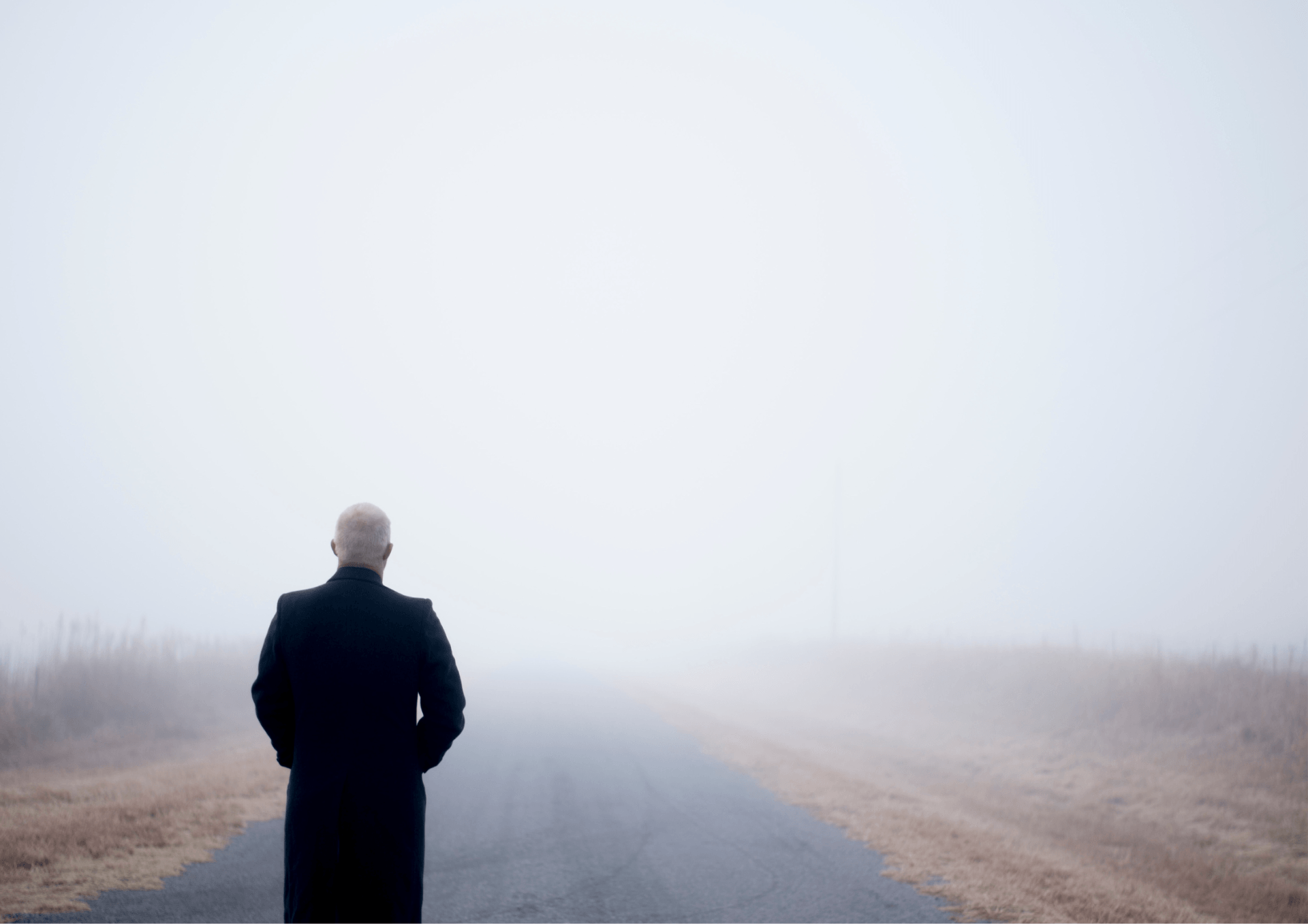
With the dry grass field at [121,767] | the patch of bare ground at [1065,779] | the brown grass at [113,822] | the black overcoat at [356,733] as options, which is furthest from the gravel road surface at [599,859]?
the black overcoat at [356,733]

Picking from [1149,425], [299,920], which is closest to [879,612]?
[1149,425]

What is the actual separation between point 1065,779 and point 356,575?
16.0 m

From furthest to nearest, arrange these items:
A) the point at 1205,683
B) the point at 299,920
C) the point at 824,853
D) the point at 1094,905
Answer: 1. the point at 1205,683
2. the point at 824,853
3. the point at 1094,905
4. the point at 299,920

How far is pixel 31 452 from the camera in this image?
97.3 metres

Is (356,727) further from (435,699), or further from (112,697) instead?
(112,697)

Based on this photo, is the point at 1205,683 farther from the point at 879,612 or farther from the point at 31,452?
the point at 31,452

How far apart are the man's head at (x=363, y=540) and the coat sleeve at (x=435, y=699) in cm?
46

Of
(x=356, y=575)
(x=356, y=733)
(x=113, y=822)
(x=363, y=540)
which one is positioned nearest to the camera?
(x=356, y=733)

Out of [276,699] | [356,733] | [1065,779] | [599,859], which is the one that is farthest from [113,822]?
[1065,779]

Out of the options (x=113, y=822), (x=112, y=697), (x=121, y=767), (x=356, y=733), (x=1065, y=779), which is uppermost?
(x=356, y=733)

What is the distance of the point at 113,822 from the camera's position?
7.79 metres

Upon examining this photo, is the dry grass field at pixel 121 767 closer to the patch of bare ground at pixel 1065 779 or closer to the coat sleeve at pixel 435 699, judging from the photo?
the coat sleeve at pixel 435 699

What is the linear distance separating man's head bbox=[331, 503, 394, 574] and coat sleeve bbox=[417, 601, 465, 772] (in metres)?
0.46

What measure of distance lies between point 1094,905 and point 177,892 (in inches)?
318
